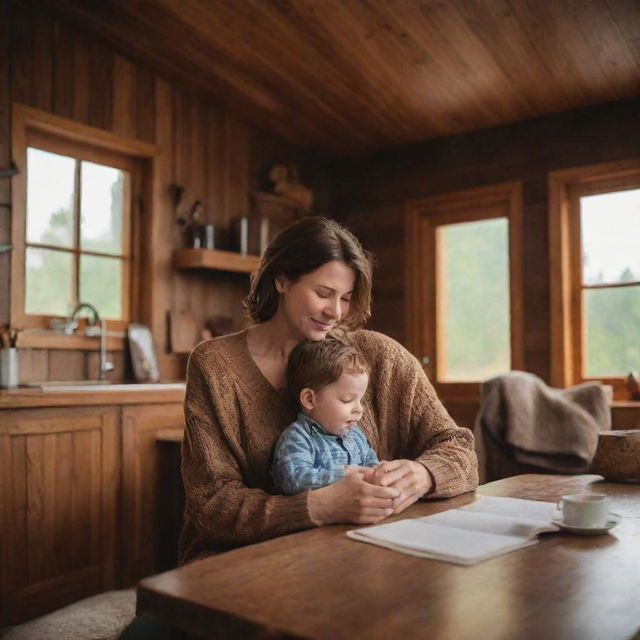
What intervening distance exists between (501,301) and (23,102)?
2.84 meters

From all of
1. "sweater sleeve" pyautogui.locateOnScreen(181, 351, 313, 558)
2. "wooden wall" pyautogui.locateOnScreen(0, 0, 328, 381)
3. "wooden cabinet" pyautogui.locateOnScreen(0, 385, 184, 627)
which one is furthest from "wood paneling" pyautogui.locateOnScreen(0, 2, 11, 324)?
"sweater sleeve" pyautogui.locateOnScreen(181, 351, 313, 558)

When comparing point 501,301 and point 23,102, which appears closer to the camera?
point 23,102

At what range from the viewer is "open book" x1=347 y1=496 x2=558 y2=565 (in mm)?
1049

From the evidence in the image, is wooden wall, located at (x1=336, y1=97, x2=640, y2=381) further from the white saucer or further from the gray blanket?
the white saucer

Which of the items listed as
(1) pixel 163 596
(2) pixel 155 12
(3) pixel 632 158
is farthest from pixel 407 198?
(1) pixel 163 596

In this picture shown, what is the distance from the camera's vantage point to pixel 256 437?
5.21 ft

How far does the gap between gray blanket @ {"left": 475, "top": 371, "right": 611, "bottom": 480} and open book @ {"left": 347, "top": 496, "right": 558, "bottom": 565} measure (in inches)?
70.5

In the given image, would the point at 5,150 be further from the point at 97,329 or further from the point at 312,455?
the point at 312,455

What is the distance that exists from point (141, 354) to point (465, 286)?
2.05 m

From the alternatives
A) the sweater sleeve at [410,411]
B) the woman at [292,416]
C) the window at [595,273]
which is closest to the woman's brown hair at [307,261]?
the woman at [292,416]

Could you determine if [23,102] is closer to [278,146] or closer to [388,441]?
[278,146]

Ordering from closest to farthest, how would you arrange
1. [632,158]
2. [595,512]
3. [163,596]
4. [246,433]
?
[163,596], [595,512], [246,433], [632,158]

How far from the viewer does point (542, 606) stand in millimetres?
850

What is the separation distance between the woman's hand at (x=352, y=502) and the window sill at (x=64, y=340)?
99.1 inches
